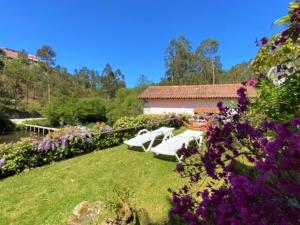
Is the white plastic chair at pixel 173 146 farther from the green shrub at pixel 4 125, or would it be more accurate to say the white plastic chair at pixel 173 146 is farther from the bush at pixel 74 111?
the green shrub at pixel 4 125

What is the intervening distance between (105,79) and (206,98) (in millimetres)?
45309

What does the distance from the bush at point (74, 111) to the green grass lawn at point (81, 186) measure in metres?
26.5

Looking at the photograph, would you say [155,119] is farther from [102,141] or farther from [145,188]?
[145,188]

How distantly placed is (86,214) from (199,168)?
10.3 ft

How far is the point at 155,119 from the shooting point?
15539mm

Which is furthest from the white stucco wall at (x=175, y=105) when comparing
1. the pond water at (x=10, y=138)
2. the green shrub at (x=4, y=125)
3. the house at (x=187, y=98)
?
the green shrub at (x=4, y=125)

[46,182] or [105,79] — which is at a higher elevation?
[105,79]

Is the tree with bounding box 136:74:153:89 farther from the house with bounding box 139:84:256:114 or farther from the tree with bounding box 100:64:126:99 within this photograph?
the tree with bounding box 100:64:126:99

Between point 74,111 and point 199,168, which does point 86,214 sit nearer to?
point 199,168

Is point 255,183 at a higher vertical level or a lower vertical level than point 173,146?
higher

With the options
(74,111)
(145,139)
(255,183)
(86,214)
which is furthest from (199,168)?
(74,111)

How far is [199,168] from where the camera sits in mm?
2039

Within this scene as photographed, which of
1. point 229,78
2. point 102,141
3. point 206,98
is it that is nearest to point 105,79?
point 229,78

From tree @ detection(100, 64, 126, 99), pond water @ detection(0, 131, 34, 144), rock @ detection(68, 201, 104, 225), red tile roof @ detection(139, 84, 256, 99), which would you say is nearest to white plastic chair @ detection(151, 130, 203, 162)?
rock @ detection(68, 201, 104, 225)
